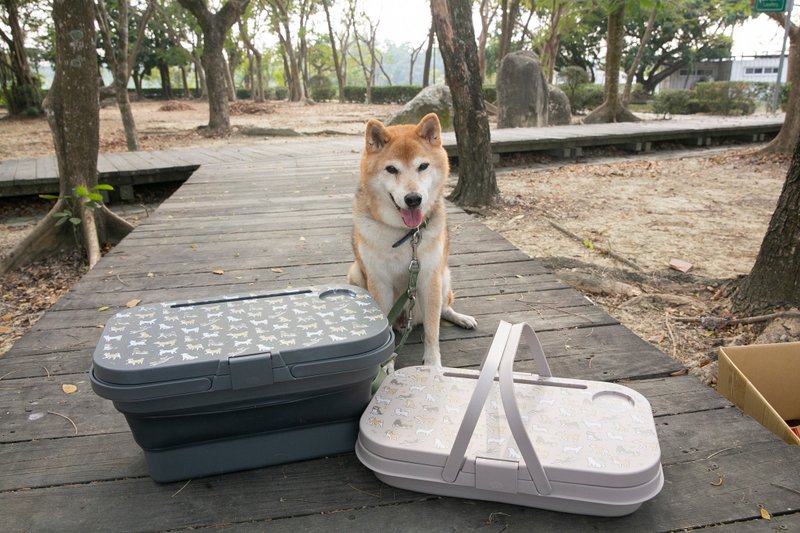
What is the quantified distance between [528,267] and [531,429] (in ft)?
6.72

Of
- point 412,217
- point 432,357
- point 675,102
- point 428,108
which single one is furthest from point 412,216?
point 675,102

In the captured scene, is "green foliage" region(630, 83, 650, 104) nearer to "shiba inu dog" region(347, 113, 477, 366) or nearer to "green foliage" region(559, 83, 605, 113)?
"green foliage" region(559, 83, 605, 113)

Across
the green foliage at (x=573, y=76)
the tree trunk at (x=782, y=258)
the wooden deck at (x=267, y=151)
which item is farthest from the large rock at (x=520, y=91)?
the tree trunk at (x=782, y=258)

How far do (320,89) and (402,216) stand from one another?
132 feet

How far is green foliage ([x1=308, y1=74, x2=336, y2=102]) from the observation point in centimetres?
3978

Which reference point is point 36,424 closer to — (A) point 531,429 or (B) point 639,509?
(A) point 531,429

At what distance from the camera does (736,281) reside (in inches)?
138

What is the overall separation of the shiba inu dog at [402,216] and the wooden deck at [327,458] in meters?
0.31

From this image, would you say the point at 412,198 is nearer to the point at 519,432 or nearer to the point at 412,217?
the point at 412,217

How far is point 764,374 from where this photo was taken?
209 centimetres

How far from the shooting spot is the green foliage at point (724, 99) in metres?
19.5

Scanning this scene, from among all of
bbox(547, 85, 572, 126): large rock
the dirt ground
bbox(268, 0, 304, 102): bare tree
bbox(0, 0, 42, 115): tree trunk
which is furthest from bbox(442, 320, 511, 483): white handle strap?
bbox(268, 0, 304, 102): bare tree

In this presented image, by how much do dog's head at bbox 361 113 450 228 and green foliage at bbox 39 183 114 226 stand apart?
385 centimetres

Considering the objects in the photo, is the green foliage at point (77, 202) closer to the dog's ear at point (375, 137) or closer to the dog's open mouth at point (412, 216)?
the dog's ear at point (375, 137)
